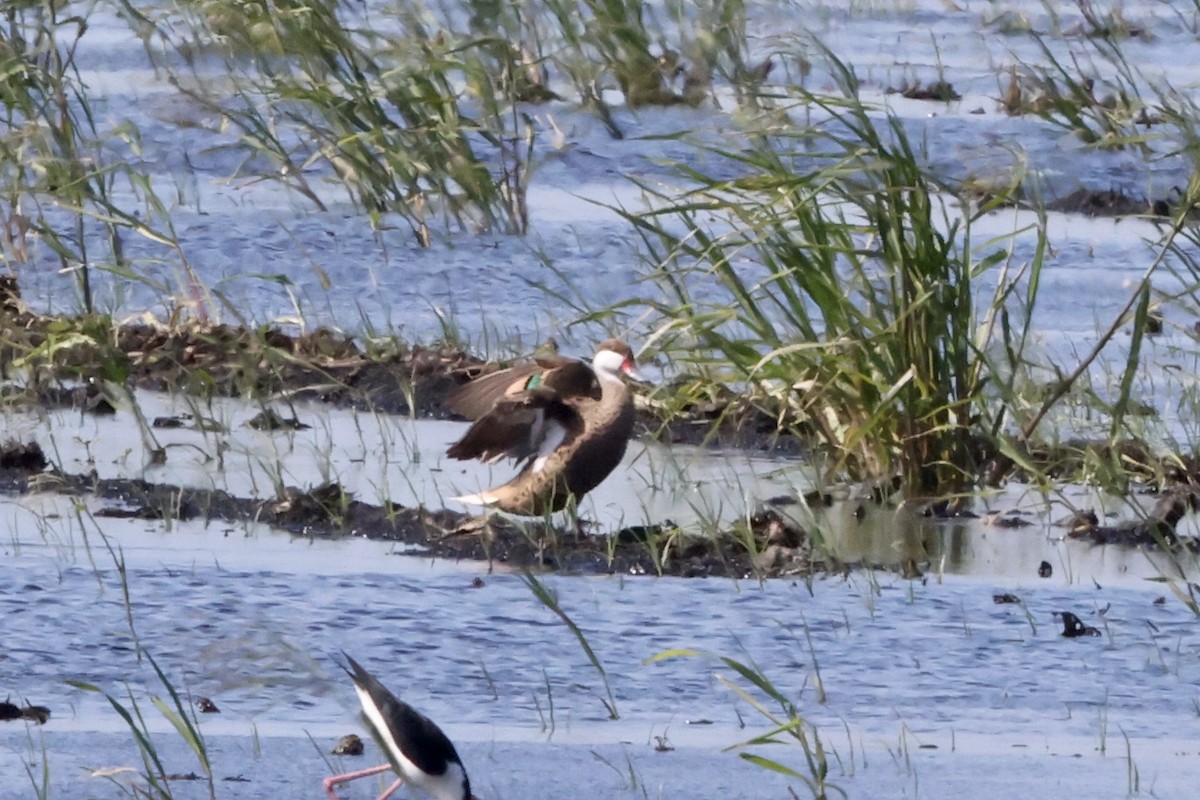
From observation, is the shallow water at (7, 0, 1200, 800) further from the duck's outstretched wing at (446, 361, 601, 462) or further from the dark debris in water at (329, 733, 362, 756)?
the duck's outstretched wing at (446, 361, 601, 462)

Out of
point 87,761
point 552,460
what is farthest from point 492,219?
point 87,761

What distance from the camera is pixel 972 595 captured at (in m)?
4.97

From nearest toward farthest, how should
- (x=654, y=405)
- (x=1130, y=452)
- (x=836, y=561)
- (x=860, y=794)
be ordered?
(x=860, y=794)
(x=836, y=561)
(x=1130, y=452)
(x=654, y=405)

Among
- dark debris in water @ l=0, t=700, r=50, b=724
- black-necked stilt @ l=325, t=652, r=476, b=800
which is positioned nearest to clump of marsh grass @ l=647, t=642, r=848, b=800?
black-necked stilt @ l=325, t=652, r=476, b=800

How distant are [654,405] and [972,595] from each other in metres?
1.68

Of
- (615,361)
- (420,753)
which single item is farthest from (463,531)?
(420,753)

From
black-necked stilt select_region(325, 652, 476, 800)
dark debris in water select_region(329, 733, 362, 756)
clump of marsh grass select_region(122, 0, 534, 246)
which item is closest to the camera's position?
black-necked stilt select_region(325, 652, 476, 800)

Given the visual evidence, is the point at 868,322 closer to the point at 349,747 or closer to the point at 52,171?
the point at 349,747

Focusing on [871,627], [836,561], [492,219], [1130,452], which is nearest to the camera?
[871,627]

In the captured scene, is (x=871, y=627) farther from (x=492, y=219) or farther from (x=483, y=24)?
(x=483, y=24)

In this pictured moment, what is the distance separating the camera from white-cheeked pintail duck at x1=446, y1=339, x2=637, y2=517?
18.4ft

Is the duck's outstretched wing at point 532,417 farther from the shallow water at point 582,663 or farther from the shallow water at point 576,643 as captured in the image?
the shallow water at point 582,663

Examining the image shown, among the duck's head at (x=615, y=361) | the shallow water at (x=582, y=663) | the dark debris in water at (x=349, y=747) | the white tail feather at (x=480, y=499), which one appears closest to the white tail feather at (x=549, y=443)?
the white tail feather at (x=480, y=499)

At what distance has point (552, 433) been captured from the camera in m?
5.70
